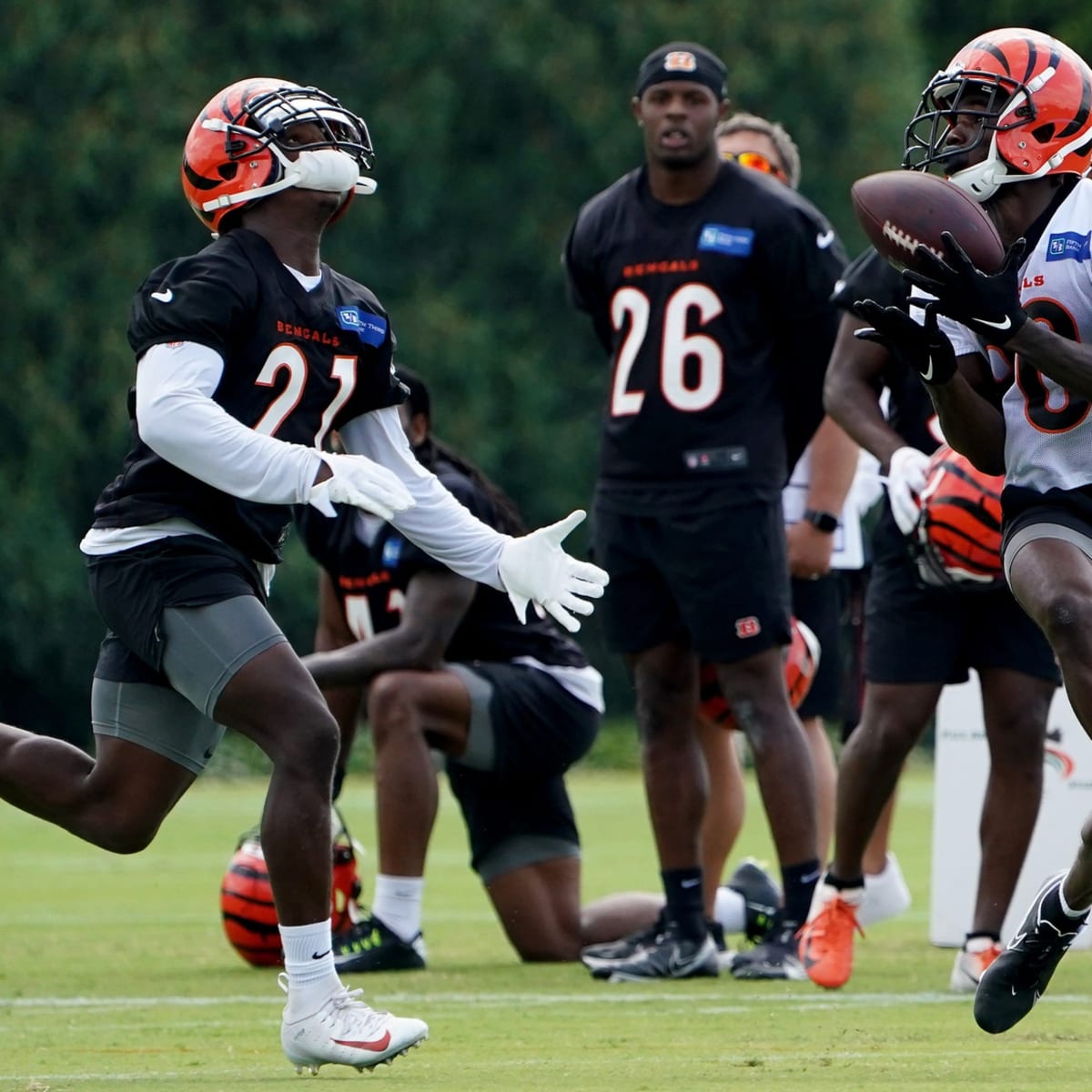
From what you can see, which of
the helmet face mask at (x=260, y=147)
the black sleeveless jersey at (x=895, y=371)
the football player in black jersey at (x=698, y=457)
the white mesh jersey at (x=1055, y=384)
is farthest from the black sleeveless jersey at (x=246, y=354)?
the football player in black jersey at (x=698, y=457)

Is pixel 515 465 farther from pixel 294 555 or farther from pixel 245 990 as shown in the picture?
pixel 245 990

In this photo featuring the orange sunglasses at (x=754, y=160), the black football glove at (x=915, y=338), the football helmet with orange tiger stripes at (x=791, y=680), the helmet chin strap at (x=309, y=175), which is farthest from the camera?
the orange sunglasses at (x=754, y=160)

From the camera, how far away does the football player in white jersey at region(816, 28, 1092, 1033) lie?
4.63m

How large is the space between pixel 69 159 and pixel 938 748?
653 inches

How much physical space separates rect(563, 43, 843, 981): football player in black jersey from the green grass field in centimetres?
47

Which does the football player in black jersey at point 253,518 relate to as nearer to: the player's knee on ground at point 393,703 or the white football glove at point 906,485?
the white football glove at point 906,485

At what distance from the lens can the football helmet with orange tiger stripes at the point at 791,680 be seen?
7160 mm

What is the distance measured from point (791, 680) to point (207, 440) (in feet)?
10.1

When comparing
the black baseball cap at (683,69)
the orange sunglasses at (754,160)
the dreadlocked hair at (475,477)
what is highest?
the black baseball cap at (683,69)

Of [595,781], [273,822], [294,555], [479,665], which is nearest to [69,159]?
[294,555]

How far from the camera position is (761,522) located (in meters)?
6.61

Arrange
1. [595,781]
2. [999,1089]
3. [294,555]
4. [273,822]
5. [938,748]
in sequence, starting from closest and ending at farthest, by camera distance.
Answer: [999,1089]
[273,822]
[938,748]
[595,781]
[294,555]

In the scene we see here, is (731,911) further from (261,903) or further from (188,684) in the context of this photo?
(188,684)

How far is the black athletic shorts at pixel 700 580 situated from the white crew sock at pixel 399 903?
86 cm
